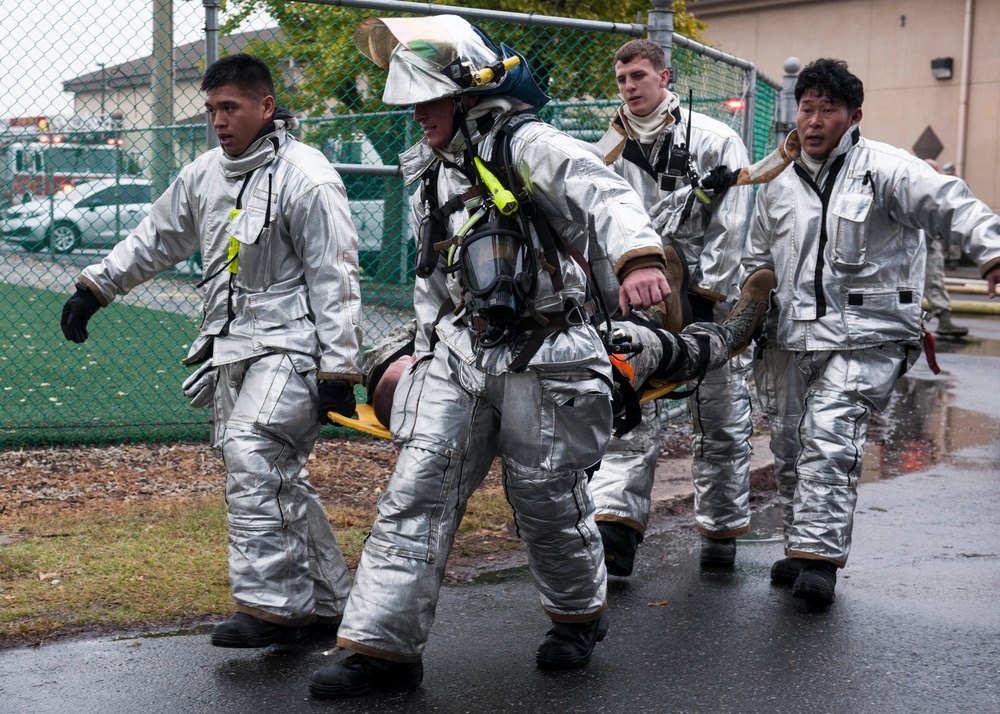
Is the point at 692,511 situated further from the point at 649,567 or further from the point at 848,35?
the point at 848,35

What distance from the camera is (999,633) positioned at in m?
4.22

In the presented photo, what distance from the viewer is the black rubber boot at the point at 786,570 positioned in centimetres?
479

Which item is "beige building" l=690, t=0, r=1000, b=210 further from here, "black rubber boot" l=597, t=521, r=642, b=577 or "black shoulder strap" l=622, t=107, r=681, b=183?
"black rubber boot" l=597, t=521, r=642, b=577

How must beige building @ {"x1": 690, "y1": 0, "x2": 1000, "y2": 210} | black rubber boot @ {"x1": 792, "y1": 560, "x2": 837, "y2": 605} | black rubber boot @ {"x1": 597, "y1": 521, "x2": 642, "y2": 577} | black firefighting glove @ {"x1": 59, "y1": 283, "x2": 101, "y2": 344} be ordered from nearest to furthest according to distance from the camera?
black firefighting glove @ {"x1": 59, "y1": 283, "x2": 101, "y2": 344} < black rubber boot @ {"x1": 792, "y1": 560, "x2": 837, "y2": 605} < black rubber boot @ {"x1": 597, "y1": 521, "x2": 642, "y2": 577} < beige building @ {"x1": 690, "y1": 0, "x2": 1000, "y2": 210}

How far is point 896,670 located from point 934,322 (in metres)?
13.0

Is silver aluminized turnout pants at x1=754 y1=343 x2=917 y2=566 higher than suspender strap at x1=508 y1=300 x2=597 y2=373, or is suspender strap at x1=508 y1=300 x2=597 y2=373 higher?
suspender strap at x1=508 y1=300 x2=597 y2=373

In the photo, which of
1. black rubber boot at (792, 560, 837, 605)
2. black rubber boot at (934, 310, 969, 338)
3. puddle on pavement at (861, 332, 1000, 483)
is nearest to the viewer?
black rubber boot at (792, 560, 837, 605)

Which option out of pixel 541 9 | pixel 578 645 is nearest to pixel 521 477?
pixel 578 645

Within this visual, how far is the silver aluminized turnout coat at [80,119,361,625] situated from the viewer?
3889 millimetres

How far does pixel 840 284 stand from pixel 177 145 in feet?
17.4

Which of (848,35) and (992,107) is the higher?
(848,35)

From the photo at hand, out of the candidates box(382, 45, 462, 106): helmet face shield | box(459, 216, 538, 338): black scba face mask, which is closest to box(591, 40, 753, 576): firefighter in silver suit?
box(459, 216, 538, 338): black scba face mask

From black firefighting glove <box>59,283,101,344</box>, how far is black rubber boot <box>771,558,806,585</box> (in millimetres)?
2777

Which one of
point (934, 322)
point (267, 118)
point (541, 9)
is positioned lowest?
point (934, 322)
